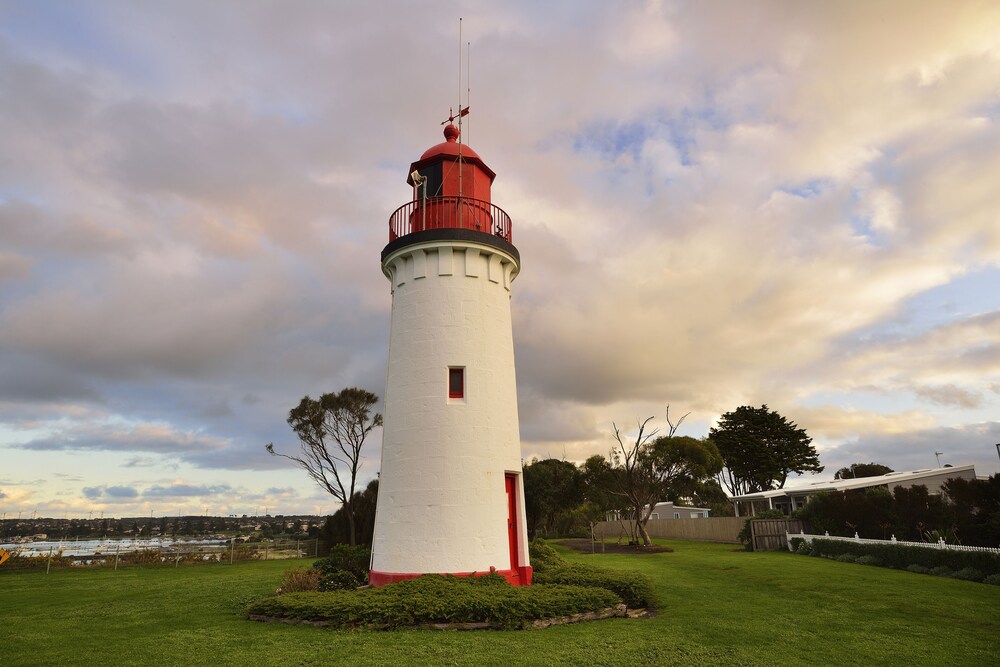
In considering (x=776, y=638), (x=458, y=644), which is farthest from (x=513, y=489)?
(x=776, y=638)

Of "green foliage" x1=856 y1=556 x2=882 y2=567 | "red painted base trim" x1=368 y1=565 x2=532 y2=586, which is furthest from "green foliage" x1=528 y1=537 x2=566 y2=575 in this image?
"green foliage" x1=856 y1=556 x2=882 y2=567

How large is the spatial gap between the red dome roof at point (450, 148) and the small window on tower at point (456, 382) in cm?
585

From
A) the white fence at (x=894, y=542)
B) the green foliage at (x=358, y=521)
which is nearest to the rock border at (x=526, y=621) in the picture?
the white fence at (x=894, y=542)

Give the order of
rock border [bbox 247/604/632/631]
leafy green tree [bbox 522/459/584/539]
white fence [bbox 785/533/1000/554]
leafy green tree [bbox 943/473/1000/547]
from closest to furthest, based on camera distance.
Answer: rock border [bbox 247/604/632/631] → white fence [bbox 785/533/1000/554] → leafy green tree [bbox 943/473/1000/547] → leafy green tree [bbox 522/459/584/539]

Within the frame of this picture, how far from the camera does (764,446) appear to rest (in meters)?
59.1

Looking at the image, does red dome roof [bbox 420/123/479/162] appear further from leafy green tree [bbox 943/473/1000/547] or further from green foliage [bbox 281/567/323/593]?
leafy green tree [bbox 943/473/1000/547]

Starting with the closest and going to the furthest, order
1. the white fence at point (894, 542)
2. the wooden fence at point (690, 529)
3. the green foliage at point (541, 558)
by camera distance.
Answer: the green foliage at point (541, 558) < the white fence at point (894, 542) < the wooden fence at point (690, 529)

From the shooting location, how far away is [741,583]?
16.7 m

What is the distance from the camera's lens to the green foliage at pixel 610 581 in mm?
12477

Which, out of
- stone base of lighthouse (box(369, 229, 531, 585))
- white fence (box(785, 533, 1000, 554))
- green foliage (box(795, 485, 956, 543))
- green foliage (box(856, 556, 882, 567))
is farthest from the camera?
green foliage (box(795, 485, 956, 543))

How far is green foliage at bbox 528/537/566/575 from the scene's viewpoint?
15.4m

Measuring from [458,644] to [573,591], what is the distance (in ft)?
11.2

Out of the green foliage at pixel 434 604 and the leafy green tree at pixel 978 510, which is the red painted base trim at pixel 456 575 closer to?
the green foliage at pixel 434 604

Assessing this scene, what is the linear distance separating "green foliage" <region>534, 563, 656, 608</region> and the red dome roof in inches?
445
